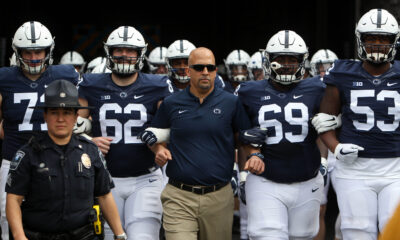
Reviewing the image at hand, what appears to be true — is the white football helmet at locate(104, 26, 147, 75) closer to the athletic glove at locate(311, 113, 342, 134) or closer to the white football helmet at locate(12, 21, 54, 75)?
the white football helmet at locate(12, 21, 54, 75)

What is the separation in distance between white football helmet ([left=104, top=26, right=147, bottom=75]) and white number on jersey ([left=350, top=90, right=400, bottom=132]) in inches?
76.3

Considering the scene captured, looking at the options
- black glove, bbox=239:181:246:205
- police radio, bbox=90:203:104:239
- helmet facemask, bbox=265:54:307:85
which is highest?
helmet facemask, bbox=265:54:307:85

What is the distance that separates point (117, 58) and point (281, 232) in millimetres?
2075

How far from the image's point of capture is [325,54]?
10.9 m

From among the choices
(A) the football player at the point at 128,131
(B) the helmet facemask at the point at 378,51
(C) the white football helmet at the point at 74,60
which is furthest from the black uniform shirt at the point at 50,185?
(C) the white football helmet at the point at 74,60

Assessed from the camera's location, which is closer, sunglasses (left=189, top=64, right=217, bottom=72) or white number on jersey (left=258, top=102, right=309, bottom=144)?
sunglasses (left=189, top=64, right=217, bottom=72)

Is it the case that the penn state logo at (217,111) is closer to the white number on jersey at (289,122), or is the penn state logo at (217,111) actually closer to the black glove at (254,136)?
the black glove at (254,136)

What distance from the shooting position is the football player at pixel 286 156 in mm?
6816

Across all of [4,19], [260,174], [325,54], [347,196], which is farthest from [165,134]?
[4,19]

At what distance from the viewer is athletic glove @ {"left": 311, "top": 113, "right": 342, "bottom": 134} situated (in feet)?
22.0

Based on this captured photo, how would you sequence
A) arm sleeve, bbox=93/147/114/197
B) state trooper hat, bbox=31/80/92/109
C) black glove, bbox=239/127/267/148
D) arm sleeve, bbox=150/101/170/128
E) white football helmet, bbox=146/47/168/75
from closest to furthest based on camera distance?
state trooper hat, bbox=31/80/92/109 → arm sleeve, bbox=93/147/114/197 → black glove, bbox=239/127/267/148 → arm sleeve, bbox=150/101/170/128 → white football helmet, bbox=146/47/168/75

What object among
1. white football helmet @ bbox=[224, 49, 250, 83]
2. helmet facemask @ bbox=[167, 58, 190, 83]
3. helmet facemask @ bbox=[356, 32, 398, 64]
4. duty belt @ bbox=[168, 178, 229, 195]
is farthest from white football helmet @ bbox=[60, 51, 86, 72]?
helmet facemask @ bbox=[356, 32, 398, 64]

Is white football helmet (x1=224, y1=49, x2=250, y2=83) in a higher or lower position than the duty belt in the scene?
higher

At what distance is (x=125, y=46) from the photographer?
7555mm
